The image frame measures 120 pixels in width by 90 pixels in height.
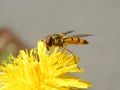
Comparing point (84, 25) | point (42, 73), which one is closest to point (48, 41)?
point (42, 73)

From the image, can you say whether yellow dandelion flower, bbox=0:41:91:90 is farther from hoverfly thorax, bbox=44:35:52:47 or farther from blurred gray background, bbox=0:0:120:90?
blurred gray background, bbox=0:0:120:90

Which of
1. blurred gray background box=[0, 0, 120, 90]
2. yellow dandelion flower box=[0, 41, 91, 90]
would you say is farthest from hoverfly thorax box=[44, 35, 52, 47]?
blurred gray background box=[0, 0, 120, 90]

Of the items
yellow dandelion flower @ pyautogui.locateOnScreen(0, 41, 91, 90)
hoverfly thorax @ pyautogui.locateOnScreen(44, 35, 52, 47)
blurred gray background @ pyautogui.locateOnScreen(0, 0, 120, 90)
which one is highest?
blurred gray background @ pyautogui.locateOnScreen(0, 0, 120, 90)

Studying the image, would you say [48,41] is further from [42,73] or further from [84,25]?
[84,25]

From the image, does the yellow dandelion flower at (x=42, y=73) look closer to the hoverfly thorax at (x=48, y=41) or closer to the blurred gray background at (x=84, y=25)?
the hoverfly thorax at (x=48, y=41)

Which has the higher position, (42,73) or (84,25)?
(84,25)

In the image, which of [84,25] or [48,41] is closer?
[48,41]

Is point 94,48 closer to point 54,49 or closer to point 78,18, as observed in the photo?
point 78,18
